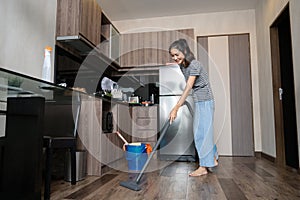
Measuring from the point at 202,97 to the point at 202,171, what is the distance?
27.3 inches

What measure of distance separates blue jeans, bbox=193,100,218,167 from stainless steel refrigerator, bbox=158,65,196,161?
870mm

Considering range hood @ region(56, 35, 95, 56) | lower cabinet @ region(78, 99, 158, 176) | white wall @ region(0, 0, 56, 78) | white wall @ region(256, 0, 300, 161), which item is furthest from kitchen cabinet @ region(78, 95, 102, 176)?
white wall @ region(256, 0, 300, 161)

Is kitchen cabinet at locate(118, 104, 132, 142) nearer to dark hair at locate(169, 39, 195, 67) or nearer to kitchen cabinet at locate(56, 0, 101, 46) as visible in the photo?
kitchen cabinet at locate(56, 0, 101, 46)

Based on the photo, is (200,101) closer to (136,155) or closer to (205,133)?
(205,133)

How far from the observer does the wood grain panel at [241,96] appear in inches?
145

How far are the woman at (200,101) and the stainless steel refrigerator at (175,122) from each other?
870 millimetres

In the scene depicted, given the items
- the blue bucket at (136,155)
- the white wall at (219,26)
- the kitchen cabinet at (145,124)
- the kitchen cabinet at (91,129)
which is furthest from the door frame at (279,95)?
the kitchen cabinet at (91,129)

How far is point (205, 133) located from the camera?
2201 mm

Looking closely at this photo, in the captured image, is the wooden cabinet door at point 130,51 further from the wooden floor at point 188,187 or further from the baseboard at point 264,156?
the baseboard at point 264,156

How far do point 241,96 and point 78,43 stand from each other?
2.61m

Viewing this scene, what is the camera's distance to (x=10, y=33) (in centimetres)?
193

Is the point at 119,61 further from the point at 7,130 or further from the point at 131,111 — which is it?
the point at 7,130

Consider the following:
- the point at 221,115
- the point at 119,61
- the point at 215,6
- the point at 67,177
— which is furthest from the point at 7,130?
the point at 215,6

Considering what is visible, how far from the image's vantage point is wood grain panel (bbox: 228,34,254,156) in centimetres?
369
